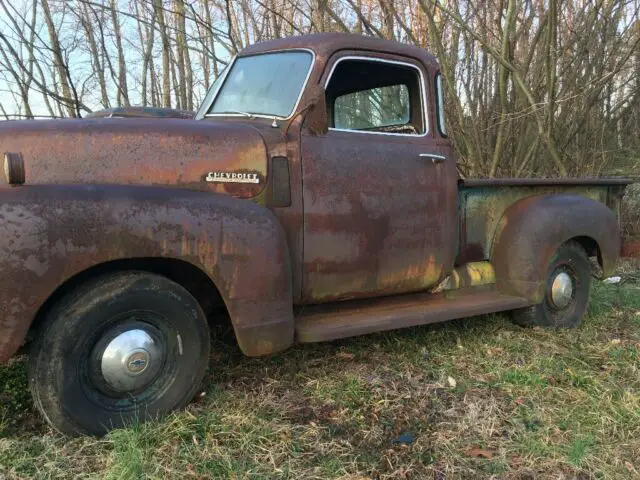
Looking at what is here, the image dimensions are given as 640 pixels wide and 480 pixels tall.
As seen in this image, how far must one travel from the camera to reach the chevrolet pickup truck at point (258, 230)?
2.54 meters

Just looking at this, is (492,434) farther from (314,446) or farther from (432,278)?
(432,278)

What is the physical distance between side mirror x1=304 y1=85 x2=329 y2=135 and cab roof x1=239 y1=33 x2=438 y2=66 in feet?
0.94

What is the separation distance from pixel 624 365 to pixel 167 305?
2851mm

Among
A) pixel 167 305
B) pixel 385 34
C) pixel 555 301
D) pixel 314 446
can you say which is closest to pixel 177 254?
pixel 167 305

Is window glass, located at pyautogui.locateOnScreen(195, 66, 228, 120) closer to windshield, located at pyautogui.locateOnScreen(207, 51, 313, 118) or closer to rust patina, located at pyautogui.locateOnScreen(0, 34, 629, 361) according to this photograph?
windshield, located at pyautogui.locateOnScreen(207, 51, 313, 118)

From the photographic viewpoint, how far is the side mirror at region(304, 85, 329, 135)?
10.8 feet

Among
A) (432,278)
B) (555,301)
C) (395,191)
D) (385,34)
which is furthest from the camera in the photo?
(385,34)

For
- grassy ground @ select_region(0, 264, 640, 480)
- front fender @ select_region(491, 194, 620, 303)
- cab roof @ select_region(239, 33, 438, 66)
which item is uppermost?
cab roof @ select_region(239, 33, 438, 66)

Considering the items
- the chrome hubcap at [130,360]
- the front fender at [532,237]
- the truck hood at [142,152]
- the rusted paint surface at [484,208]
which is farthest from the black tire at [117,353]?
the front fender at [532,237]

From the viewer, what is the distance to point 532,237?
4203mm

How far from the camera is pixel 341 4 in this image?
28.8 ft

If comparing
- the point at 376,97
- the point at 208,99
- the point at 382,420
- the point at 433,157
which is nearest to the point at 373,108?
the point at 376,97

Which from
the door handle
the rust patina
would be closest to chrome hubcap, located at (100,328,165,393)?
the rust patina

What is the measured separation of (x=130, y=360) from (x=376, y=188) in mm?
1743
